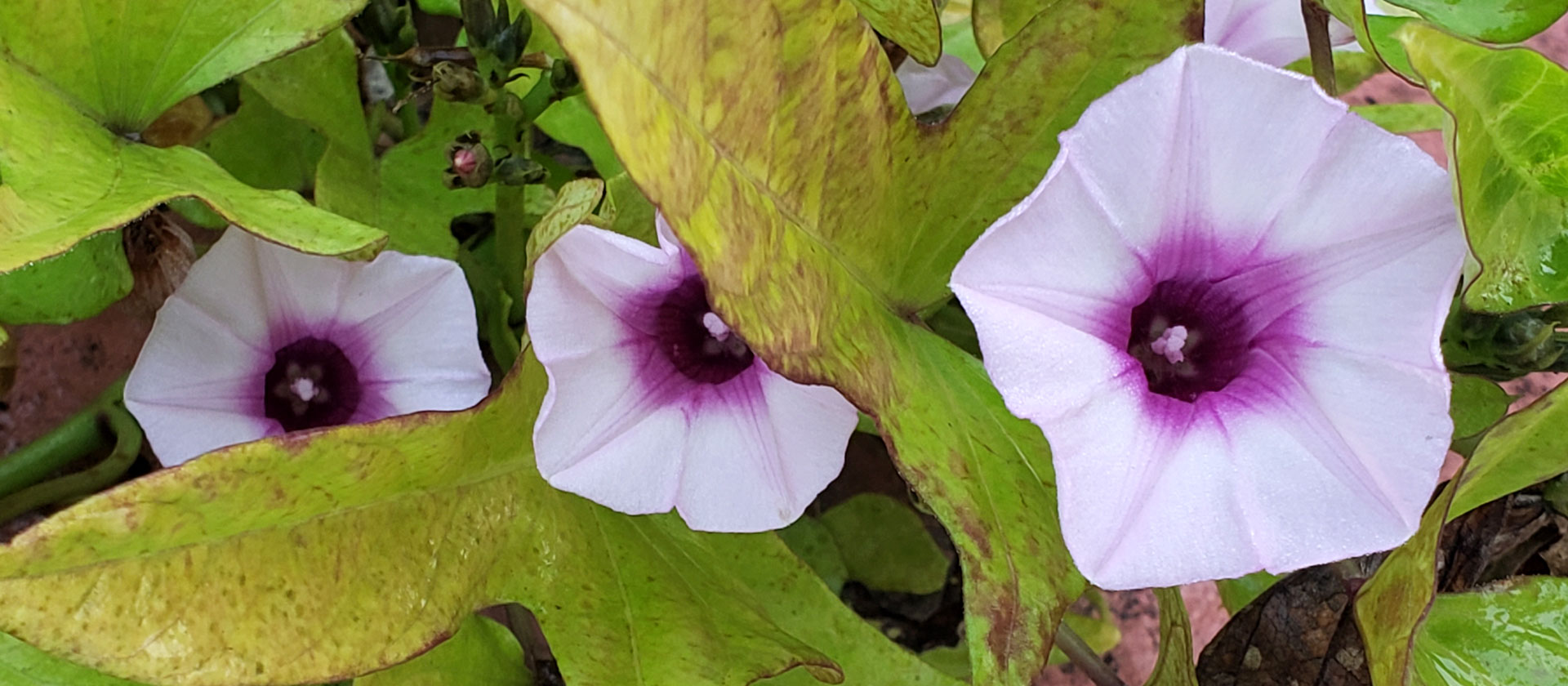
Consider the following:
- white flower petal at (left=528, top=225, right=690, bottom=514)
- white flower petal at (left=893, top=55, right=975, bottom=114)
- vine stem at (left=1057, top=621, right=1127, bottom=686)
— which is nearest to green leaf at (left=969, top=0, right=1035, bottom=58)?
white flower petal at (left=893, top=55, right=975, bottom=114)

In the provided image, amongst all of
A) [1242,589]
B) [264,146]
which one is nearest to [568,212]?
[264,146]

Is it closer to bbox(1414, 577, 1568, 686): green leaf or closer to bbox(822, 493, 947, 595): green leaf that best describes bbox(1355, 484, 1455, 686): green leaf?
bbox(1414, 577, 1568, 686): green leaf

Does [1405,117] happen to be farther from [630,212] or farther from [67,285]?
[67,285]

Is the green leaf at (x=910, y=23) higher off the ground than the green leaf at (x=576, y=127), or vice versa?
the green leaf at (x=910, y=23)

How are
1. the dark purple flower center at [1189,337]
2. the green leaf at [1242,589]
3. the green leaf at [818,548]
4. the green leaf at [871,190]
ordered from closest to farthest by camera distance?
the green leaf at [871,190]
the dark purple flower center at [1189,337]
the green leaf at [1242,589]
the green leaf at [818,548]

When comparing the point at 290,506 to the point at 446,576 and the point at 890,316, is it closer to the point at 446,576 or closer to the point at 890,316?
the point at 446,576

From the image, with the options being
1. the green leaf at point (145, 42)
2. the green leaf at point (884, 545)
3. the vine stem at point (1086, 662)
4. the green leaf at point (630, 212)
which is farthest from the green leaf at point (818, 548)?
the green leaf at point (145, 42)

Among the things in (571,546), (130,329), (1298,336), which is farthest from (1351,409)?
(130,329)

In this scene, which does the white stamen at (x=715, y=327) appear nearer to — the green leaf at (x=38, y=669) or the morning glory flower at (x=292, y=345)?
the morning glory flower at (x=292, y=345)
